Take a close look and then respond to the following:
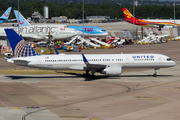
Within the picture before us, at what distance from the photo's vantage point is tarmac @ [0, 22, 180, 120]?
29156 millimetres

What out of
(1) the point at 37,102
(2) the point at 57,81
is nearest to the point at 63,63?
(2) the point at 57,81

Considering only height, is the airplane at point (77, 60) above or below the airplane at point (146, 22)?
below

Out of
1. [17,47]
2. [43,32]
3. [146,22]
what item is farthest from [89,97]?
[146,22]

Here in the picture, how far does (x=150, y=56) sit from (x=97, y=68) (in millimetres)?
8931

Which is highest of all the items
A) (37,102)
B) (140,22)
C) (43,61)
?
(140,22)

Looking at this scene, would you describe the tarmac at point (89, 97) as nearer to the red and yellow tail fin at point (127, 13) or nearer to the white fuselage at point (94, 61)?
the white fuselage at point (94, 61)

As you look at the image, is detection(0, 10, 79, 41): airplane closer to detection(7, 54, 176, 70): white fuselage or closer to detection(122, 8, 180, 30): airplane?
detection(7, 54, 176, 70): white fuselage

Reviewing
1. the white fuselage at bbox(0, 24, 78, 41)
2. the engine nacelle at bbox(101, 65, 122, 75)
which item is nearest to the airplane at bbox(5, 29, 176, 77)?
the engine nacelle at bbox(101, 65, 122, 75)

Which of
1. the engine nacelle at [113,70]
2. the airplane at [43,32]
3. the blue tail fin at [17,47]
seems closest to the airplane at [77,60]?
the blue tail fin at [17,47]

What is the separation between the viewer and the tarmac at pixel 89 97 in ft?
95.7

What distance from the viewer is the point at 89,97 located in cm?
3644

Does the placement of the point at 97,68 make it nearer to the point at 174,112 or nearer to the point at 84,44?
the point at 174,112

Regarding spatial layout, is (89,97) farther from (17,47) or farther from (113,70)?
(17,47)

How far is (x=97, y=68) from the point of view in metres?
48.8
